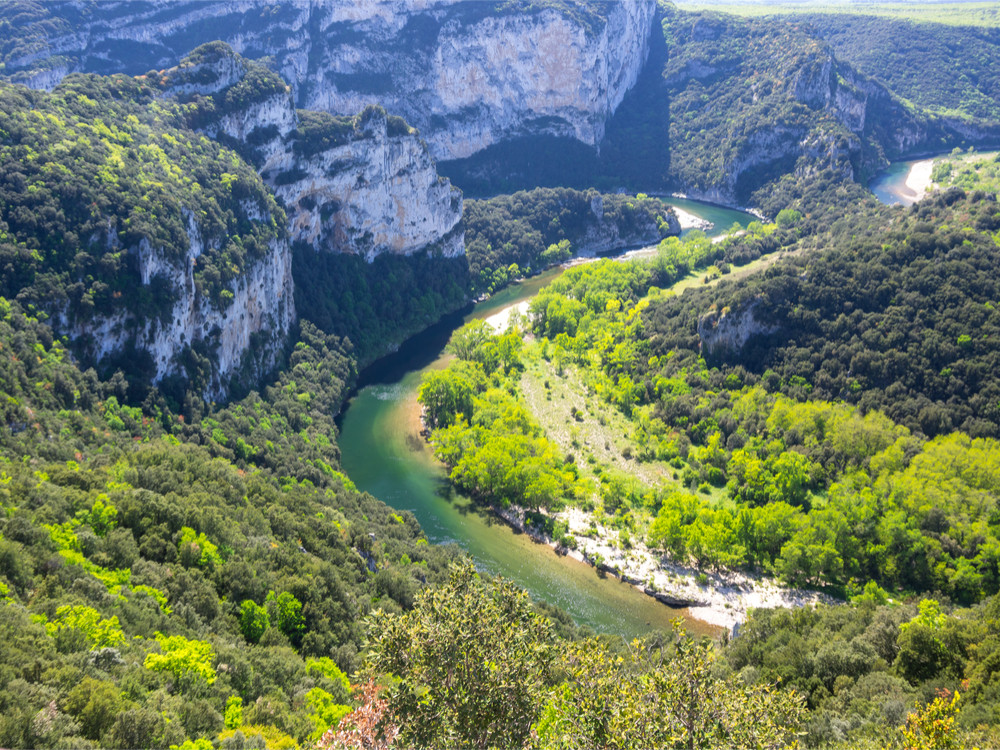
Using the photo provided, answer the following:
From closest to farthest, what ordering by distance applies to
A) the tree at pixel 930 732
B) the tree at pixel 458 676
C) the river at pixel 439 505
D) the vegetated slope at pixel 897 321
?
the tree at pixel 930 732, the tree at pixel 458 676, the river at pixel 439 505, the vegetated slope at pixel 897 321

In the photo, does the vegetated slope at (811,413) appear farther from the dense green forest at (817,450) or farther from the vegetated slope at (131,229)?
the vegetated slope at (131,229)

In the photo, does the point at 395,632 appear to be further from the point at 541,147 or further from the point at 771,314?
the point at 541,147

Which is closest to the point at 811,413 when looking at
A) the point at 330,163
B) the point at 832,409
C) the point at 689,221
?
the point at 832,409

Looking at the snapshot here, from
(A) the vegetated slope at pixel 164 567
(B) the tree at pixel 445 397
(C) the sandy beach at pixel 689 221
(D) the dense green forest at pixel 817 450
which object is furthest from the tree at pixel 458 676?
(C) the sandy beach at pixel 689 221

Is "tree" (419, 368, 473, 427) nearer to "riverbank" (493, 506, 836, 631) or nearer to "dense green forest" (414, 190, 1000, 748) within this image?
"dense green forest" (414, 190, 1000, 748)

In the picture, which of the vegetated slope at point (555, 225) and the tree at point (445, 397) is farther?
the vegetated slope at point (555, 225)

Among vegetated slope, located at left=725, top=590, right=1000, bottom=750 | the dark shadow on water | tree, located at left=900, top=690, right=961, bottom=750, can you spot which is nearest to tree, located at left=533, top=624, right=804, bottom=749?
tree, located at left=900, top=690, right=961, bottom=750

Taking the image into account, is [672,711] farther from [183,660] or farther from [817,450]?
[817,450]
